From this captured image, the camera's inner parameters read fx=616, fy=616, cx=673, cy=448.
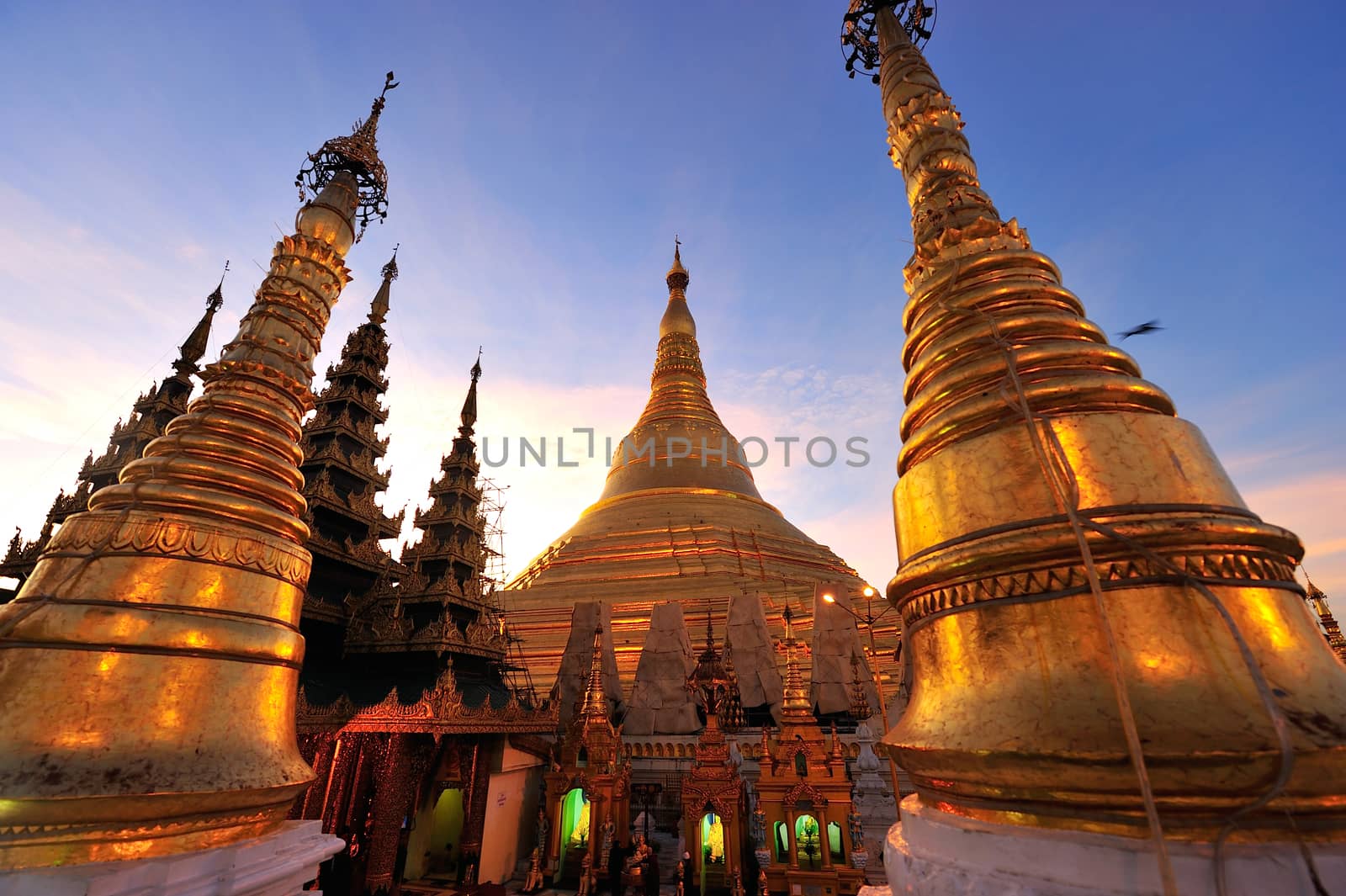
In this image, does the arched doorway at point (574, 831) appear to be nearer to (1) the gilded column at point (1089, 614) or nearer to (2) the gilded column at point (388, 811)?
(2) the gilded column at point (388, 811)

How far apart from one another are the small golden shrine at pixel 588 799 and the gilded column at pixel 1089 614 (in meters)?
9.32

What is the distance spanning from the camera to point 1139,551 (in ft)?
4.56

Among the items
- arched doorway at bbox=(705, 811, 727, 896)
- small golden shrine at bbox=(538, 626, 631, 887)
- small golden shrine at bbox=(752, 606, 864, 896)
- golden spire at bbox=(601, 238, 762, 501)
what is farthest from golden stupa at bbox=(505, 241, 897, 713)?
small golden shrine at bbox=(752, 606, 864, 896)

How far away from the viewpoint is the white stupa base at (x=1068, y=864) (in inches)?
43.5

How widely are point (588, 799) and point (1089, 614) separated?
10068 mm

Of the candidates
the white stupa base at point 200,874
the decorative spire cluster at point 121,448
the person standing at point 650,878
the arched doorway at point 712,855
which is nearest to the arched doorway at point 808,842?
the arched doorway at point 712,855

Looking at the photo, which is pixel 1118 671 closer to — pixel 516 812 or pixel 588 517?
pixel 516 812

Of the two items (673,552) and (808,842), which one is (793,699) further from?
(673,552)

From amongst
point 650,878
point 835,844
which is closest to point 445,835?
point 650,878

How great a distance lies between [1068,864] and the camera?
4.13 ft

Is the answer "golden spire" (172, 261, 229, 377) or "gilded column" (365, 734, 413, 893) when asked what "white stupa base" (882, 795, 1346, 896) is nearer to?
"gilded column" (365, 734, 413, 893)

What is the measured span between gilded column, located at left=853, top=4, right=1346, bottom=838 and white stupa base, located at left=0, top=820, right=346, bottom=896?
2.25 m

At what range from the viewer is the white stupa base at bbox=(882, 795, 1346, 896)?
111 centimetres

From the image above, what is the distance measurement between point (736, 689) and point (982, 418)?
13.5m
